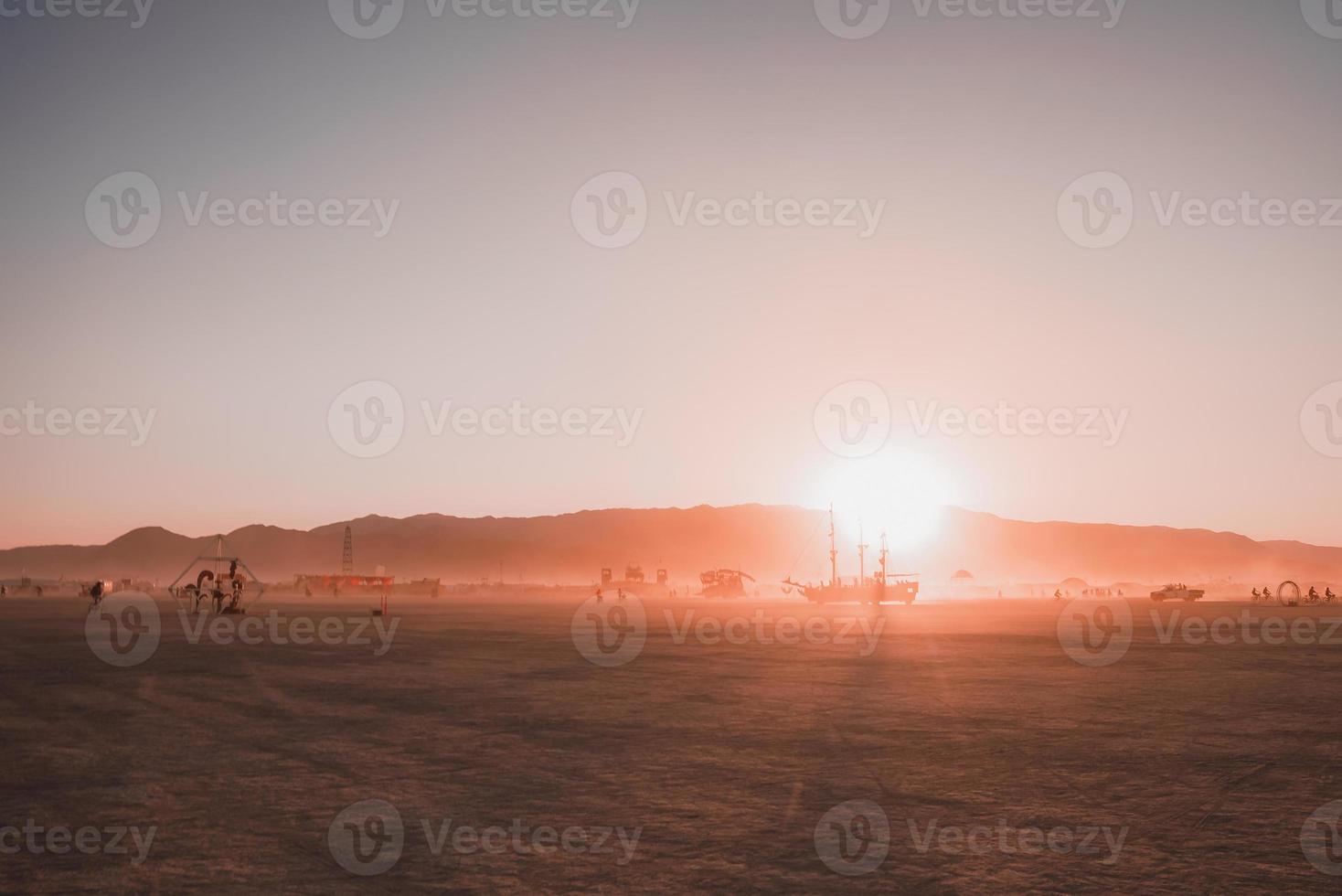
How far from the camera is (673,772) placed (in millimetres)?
12344

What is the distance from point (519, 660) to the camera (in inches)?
1159

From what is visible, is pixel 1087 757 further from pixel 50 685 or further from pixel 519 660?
pixel 50 685

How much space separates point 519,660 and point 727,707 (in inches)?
496

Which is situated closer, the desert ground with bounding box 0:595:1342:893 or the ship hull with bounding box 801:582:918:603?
the desert ground with bounding box 0:595:1342:893

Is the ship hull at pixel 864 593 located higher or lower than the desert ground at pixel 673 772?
higher

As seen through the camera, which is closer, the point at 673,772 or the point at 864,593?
the point at 673,772

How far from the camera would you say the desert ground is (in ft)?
27.1

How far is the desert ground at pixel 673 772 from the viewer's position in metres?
8.27

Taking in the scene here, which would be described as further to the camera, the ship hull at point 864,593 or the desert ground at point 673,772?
the ship hull at point 864,593

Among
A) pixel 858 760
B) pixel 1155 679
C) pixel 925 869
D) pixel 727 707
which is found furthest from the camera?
pixel 1155 679

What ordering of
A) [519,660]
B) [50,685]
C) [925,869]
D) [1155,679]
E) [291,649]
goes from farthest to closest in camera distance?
[291,649] < [519,660] < [1155,679] < [50,685] < [925,869]

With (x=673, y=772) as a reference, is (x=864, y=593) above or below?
above

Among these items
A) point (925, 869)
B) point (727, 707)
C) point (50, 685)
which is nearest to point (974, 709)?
point (727, 707)

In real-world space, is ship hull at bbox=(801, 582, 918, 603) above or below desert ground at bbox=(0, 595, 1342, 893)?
above
